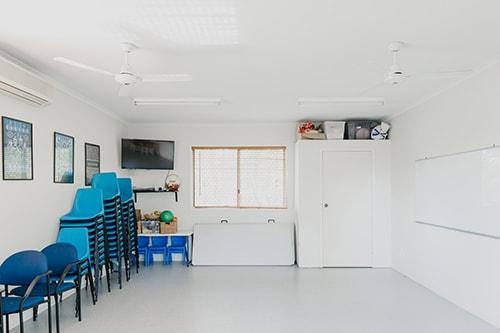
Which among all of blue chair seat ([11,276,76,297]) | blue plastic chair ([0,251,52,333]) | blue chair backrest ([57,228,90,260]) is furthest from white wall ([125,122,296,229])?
blue plastic chair ([0,251,52,333])

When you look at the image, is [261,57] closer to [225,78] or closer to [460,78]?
[225,78]

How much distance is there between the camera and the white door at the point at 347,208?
22.7ft

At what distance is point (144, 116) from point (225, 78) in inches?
113

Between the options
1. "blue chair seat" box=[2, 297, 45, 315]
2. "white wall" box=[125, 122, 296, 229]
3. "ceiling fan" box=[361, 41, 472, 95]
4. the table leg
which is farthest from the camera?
"white wall" box=[125, 122, 296, 229]

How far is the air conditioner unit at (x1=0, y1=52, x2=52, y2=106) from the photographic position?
11.7 feet

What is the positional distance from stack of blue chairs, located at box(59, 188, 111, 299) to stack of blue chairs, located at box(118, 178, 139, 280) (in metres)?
0.70

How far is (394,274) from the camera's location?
6.34 meters

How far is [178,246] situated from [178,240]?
11 cm

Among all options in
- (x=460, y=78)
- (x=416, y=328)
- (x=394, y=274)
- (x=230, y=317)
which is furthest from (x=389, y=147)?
(x=230, y=317)

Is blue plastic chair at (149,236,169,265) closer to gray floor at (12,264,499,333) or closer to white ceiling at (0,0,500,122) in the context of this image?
gray floor at (12,264,499,333)

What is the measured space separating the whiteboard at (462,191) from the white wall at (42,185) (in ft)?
15.4

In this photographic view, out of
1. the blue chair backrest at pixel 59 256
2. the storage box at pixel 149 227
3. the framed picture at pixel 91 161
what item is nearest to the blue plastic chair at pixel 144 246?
the storage box at pixel 149 227

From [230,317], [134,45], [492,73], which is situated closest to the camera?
[134,45]

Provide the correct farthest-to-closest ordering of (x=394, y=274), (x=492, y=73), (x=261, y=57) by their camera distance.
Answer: (x=394, y=274) → (x=492, y=73) → (x=261, y=57)
